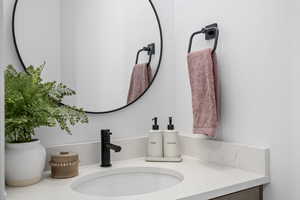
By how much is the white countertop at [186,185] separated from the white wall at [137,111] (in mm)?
163

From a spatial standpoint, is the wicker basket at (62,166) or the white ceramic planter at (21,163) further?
the wicker basket at (62,166)

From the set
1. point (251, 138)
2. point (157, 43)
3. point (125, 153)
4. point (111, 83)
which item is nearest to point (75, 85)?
point (111, 83)

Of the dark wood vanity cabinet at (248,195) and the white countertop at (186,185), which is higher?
the white countertop at (186,185)

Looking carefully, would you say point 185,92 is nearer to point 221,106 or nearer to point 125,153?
point 221,106

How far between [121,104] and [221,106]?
508mm

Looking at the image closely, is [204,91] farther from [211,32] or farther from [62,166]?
[62,166]

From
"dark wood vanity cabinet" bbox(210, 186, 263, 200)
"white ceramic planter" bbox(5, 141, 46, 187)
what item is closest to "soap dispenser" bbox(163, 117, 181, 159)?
"dark wood vanity cabinet" bbox(210, 186, 263, 200)

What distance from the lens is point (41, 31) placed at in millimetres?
1169

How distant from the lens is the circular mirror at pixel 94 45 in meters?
1.16

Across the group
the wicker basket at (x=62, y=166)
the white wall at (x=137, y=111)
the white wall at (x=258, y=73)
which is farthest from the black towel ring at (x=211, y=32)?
the wicker basket at (x=62, y=166)

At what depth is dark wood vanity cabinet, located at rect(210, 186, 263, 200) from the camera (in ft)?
3.32

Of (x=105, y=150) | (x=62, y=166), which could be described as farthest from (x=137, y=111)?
(x=62, y=166)

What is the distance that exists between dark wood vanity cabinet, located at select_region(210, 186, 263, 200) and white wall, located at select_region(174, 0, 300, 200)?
4 cm

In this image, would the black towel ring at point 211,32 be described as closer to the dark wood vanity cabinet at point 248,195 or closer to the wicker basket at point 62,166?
the dark wood vanity cabinet at point 248,195
